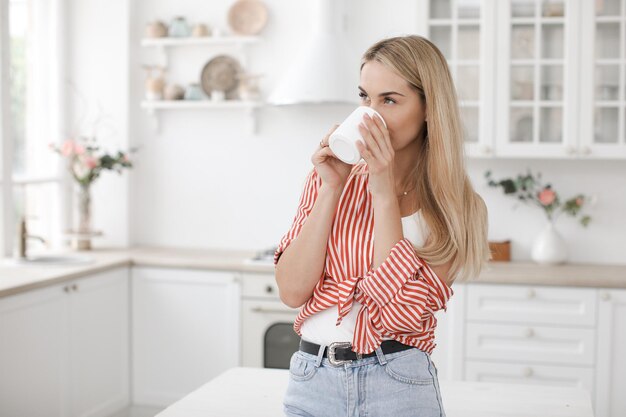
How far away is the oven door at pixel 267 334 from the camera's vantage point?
3.73 meters

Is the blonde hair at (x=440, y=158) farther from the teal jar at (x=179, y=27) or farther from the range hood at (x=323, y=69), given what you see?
the teal jar at (x=179, y=27)

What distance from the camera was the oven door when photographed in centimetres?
373

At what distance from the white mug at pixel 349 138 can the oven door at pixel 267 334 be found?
2.39 m

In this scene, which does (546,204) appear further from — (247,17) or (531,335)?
(247,17)

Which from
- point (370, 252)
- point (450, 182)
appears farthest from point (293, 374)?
point (450, 182)

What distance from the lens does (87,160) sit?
13.5 feet

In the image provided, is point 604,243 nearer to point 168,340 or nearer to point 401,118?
point 168,340

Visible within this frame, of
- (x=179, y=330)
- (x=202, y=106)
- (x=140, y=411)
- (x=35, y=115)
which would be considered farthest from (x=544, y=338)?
(x=35, y=115)

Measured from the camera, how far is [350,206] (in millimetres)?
1489

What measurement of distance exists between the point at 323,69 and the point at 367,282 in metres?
2.55

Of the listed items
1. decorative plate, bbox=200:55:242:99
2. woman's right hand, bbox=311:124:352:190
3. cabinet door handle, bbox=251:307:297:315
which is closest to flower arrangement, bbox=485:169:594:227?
cabinet door handle, bbox=251:307:297:315

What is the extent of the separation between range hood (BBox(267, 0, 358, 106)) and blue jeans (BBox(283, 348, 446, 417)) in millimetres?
2484

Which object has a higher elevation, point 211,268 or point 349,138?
point 349,138

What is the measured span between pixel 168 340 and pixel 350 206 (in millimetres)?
2656
